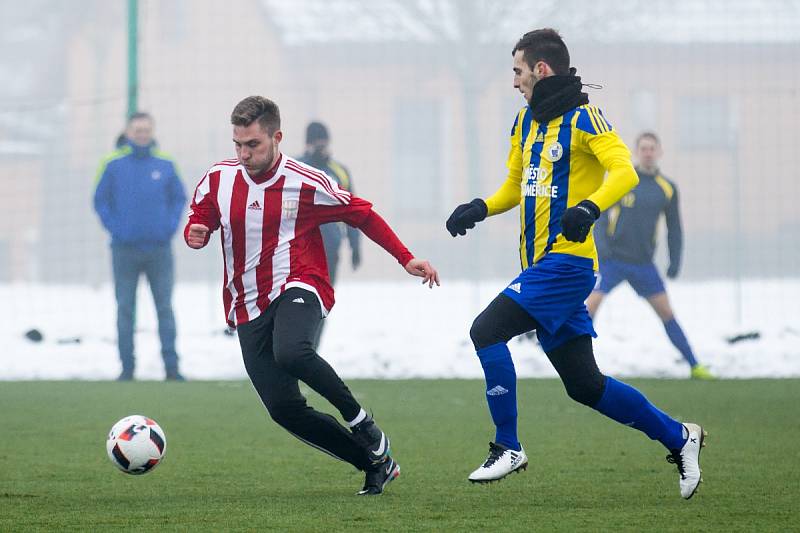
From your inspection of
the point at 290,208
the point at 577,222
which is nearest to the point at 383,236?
the point at 290,208

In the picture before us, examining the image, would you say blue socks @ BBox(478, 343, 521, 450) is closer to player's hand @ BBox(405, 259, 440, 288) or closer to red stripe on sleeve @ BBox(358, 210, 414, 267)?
player's hand @ BBox(405, 259, 440, 288)

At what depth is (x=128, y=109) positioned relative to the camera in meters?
12.5

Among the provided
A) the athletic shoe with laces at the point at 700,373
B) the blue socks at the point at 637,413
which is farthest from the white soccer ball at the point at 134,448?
the athletic shoe with laces at the point at 700,373

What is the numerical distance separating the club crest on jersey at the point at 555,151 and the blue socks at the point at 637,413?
882mm

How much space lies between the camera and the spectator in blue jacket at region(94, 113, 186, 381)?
10.8 meters

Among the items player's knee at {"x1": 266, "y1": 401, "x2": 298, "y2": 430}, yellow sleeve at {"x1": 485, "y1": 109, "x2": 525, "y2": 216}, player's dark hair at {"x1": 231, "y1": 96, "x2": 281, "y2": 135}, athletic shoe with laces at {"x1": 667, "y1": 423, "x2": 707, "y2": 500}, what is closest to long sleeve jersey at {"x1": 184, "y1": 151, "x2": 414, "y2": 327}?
player's dark hair at {"x1": 231, "y1": 96, "x2": 281, "y2": 135}

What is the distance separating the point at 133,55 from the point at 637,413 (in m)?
8.46

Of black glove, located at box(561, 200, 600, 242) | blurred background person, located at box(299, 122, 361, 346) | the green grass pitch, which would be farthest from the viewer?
blurred background person, located at box(299, 122, 361, 346)

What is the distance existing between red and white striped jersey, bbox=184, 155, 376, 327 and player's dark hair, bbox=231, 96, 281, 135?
0.21m

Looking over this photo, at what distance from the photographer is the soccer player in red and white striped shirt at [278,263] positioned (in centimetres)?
527

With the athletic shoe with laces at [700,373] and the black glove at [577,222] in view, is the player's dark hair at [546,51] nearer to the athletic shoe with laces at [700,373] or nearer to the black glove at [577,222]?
the black glove at [577,222]

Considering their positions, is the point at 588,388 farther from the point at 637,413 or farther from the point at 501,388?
the point at 501,388

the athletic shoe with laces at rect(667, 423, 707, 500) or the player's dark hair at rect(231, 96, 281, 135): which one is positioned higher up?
the player's dark hair at rect(231, 96, 281, 135)

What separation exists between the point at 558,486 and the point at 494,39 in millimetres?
13887
